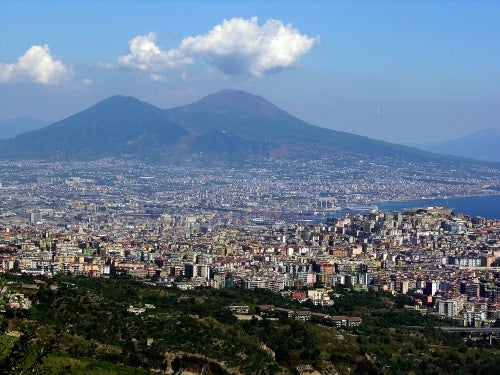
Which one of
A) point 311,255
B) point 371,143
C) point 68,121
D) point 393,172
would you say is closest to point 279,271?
point 311,255

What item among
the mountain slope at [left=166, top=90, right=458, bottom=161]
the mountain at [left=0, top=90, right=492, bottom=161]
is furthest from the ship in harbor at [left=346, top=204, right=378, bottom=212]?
the mountain slope at [left=166, top=90, right=458, bottom=161]

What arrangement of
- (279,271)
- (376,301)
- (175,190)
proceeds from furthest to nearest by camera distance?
1. (175,190)
2. (279,271)
3. (376,301)

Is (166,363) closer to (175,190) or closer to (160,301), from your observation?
(160,301)

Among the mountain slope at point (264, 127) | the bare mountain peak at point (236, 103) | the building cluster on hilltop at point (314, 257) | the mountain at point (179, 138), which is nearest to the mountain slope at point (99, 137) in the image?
the mountain at point (179, 138)

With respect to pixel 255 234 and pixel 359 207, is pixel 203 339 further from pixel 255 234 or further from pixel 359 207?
pixel 359 207

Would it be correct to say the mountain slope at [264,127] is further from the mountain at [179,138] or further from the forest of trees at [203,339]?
the forest of trees at [203,339]

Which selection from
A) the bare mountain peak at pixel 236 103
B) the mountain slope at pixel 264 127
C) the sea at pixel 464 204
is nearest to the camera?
the sea at pixel 464 204
